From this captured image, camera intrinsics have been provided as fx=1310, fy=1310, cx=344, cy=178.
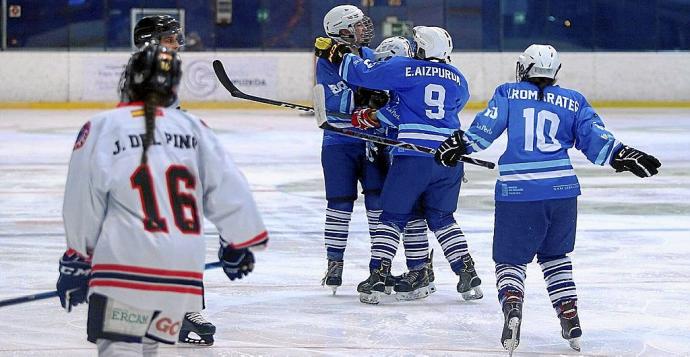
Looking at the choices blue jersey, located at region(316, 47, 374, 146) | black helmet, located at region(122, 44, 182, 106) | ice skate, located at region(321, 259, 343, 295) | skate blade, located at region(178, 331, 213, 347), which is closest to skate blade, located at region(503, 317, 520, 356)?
skate blade, located at region(178, 331, 213, 347)

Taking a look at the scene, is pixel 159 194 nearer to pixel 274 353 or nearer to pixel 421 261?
pixel 274 353

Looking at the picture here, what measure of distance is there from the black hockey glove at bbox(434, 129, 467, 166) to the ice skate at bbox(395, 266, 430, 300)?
1.13 m

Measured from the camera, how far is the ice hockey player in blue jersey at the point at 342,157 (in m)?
5.70

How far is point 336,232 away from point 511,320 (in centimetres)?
154

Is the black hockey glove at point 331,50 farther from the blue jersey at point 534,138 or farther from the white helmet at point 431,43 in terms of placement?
the blue jersey at point 534,138

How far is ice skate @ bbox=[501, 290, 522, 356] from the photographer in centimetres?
436

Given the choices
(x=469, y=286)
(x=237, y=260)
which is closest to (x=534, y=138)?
(x=469, y=286)

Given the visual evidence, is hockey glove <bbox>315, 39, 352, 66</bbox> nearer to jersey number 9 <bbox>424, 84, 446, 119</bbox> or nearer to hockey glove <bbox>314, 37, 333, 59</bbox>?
hockey glove <bbox>314, 37, 333, 59</bbox>

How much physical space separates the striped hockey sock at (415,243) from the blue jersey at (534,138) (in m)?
1.14

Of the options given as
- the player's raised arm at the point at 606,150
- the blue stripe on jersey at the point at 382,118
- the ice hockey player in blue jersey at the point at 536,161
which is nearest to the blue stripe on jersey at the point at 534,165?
the ice hockey player in blue jersey at the point at 536,161

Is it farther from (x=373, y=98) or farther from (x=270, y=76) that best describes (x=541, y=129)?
(x=270, y=76)

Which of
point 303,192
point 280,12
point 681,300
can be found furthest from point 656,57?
point 681,300

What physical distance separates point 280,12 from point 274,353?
1610cm

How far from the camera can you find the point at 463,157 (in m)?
4.66
